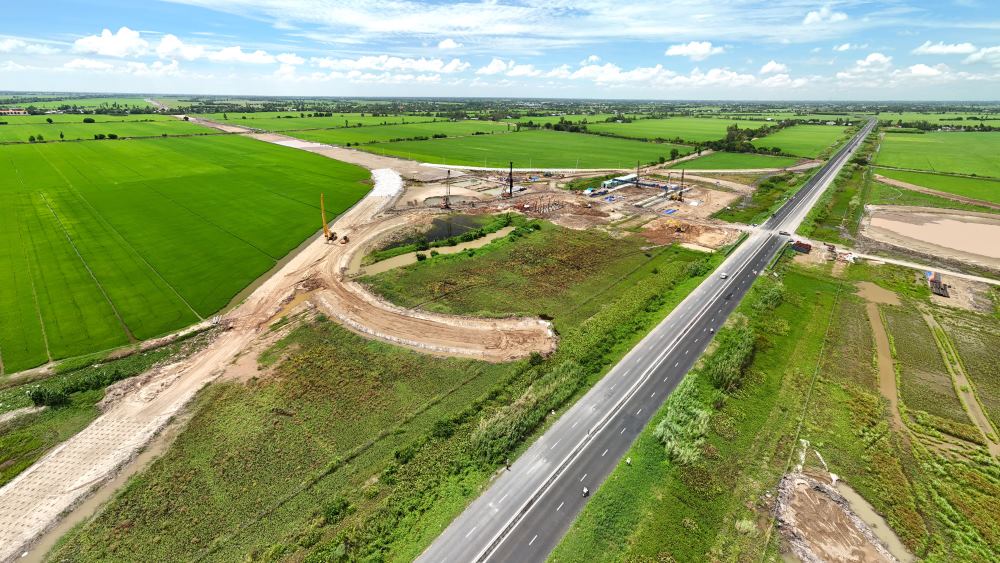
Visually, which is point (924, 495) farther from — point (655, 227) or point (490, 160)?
point (490, 160)

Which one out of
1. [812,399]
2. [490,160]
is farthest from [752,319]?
[490,160]

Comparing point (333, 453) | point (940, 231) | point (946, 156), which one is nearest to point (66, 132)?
point (333, 453)

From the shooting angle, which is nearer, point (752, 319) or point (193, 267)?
point (752, 319)

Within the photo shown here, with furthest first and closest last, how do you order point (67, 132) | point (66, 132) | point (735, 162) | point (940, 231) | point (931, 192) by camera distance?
point (67, 132) → point (66, 132) → point (735, 162) → point (931, 192) → point (940, 231)

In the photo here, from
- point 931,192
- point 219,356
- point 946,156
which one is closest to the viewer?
point 219,356

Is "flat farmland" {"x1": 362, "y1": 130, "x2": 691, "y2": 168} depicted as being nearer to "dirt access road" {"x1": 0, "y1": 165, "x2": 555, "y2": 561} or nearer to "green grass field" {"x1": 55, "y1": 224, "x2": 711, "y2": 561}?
"dirt access road" {"x1": 0, "y1": 165, "x2": 555, "y2": 561}

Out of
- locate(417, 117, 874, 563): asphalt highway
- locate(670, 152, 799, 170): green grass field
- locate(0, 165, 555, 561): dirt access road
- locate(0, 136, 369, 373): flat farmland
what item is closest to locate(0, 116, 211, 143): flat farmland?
locate(0, 136, 369, 373): flat farmland

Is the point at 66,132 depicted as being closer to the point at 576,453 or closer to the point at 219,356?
the point at 219,356
